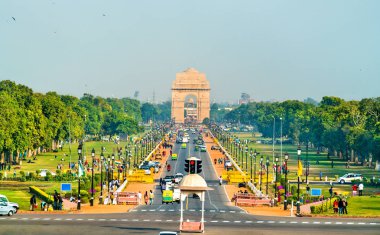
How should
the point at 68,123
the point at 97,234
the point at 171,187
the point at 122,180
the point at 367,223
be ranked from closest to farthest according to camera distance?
the point at 97,234
the point at 367,223
the point at 171,187
the point at 122,180
the point at 68,123

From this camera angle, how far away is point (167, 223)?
160ft

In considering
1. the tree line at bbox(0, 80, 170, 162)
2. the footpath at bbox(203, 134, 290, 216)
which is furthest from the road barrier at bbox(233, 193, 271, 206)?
the tree line at bbox(0, 80, 170, 162)

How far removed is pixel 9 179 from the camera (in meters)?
87.4

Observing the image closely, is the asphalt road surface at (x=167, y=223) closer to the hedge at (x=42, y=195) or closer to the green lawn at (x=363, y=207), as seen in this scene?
the green lawn at (x=363, y=207)

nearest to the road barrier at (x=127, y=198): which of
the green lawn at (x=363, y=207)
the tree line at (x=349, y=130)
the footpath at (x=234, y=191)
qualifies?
the footpath at (x=234, y=191)

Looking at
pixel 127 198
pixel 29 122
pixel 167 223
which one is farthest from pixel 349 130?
pixel 167 223

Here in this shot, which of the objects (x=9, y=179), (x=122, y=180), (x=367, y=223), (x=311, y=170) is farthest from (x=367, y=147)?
(x=367, y=223)

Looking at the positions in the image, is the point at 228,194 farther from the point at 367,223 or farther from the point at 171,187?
the point at 367,223

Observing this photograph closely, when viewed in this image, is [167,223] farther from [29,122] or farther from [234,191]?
[29,122]

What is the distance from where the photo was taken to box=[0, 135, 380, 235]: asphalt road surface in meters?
45.3

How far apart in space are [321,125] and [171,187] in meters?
76.8

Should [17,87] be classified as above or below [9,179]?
above

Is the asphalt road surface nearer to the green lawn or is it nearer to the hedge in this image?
the green lawn

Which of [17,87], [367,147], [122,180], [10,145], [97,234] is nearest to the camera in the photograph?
[97,234]
